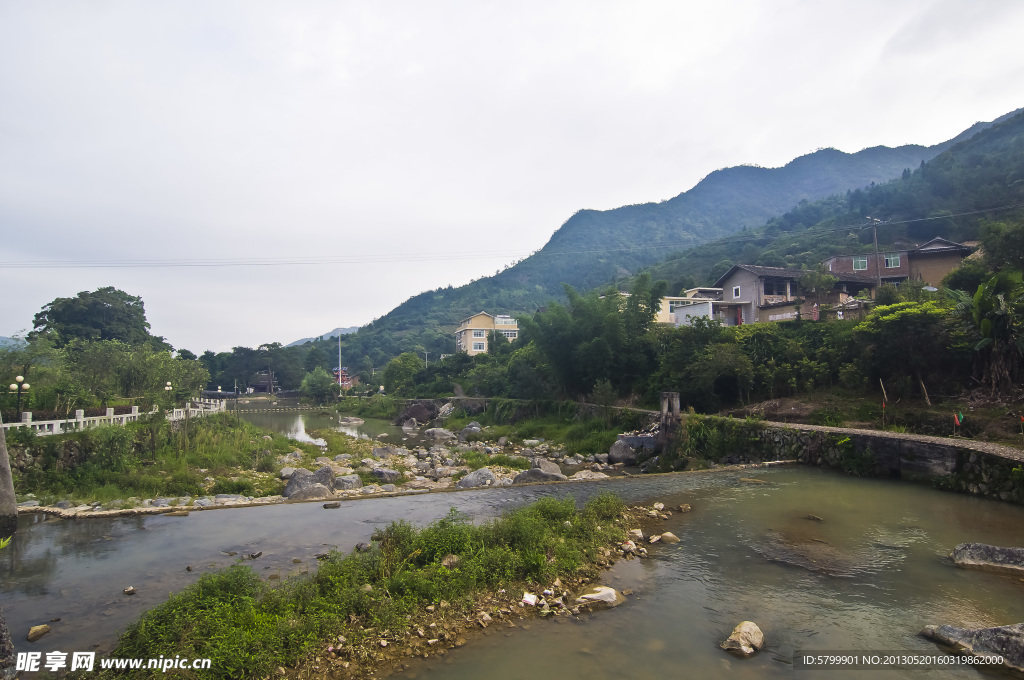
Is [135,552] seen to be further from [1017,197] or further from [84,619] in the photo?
[1017,197]

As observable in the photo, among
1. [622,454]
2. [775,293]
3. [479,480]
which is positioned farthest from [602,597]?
[775,293]

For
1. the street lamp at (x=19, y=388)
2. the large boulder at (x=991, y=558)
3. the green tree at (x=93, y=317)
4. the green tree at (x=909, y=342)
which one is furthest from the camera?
the green tree at (x=93, y=317)

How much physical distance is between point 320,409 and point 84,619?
58849 millimetres

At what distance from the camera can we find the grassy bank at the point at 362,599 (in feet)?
18.3

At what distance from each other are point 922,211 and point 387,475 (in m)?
69.6

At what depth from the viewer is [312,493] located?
14.1m

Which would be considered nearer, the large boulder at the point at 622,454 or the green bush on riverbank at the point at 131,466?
the green bush on riverbank at the point at 131,466

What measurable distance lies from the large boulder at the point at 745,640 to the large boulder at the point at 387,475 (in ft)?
45.2

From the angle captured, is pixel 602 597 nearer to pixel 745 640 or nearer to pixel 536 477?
pixel 745 640

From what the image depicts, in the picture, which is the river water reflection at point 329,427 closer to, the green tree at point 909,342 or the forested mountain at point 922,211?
the green tree at point 909,342

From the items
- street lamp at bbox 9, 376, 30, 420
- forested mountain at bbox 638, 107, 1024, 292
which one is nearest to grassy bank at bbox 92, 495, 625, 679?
street lamp at bbox 9, 376, 30, 420

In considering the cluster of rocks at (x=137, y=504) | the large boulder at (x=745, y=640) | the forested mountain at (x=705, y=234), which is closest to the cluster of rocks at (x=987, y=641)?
the large boulder at (x=745, y=640)

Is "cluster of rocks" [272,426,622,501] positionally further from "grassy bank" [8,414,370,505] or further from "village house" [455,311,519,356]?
"village house" [455,311,519,356]

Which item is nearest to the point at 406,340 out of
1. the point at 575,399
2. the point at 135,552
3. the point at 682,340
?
the point at 575,399
